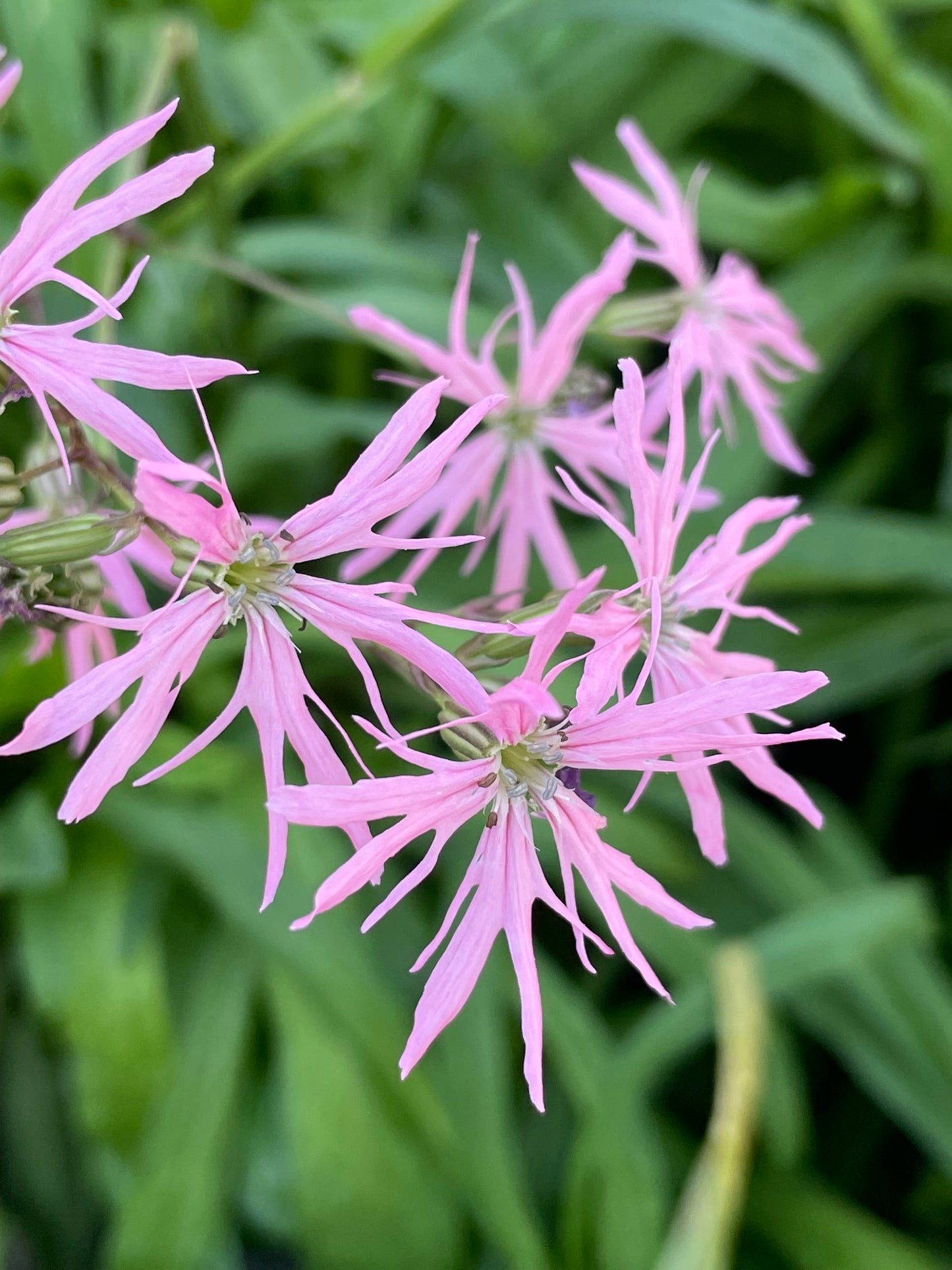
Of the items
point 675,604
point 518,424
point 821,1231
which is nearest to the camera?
point 675,604

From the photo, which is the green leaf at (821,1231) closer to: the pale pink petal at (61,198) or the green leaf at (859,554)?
the green leaf at (859,554)

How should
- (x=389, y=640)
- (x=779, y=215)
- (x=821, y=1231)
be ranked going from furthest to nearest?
1. (x=779, y=215)
2. (x=821, y=1231)
3. (x=389, y=640)

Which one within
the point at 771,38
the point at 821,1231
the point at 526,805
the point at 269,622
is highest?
the point at 771,38

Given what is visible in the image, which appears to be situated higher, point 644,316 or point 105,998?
point 644,316

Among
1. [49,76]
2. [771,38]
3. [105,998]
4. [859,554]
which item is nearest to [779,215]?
[771,38]

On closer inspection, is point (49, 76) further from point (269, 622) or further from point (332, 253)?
point (269, 622)

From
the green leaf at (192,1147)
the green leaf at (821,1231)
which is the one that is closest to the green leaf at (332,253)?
the green leaf at (192,1147)

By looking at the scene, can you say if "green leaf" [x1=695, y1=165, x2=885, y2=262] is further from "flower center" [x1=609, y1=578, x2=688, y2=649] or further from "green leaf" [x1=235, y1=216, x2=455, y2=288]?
"flower center" [x1=609, y1=578, x2=688, y2=649]
